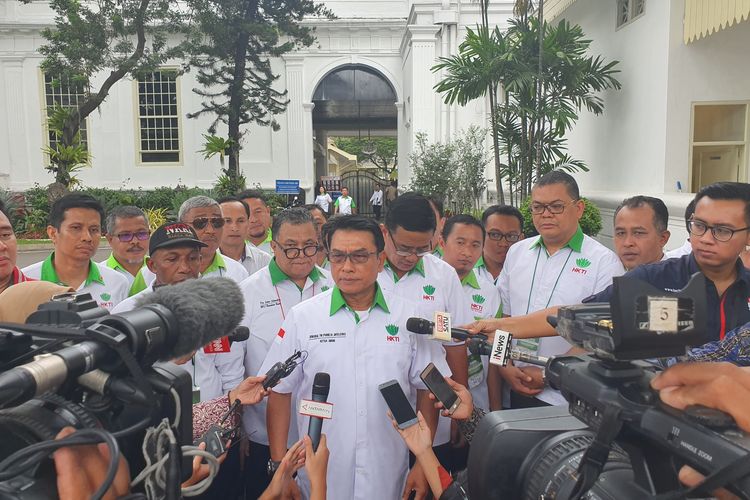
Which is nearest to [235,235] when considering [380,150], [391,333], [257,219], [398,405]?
[257,219]

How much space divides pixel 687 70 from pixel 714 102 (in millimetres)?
505

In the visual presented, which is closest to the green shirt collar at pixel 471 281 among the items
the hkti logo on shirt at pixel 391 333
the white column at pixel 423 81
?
the hkti logo on shirt at pixel 391 333

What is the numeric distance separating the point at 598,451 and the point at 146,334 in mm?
922

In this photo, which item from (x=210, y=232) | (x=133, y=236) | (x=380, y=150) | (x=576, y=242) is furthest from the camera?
(x=380, y=150)

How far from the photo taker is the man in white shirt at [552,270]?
3.03 meters

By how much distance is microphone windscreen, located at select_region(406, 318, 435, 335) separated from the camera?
7.38 ft

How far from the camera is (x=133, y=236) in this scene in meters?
4.04

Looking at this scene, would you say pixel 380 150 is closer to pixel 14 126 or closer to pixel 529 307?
pixel 14 126

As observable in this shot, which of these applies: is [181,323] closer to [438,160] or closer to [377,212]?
[438,160]

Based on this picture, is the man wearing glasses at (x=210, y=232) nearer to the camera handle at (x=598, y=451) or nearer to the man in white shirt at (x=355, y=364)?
the man in white shirt at (x=355, y=364)

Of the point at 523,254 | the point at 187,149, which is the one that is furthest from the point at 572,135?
the point at 187,149

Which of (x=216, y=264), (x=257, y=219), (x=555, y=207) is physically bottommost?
(x=216, y=264)

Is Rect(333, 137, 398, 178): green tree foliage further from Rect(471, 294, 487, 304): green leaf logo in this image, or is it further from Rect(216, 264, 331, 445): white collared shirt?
Rect(216, 264, 331, 445): white collared shirt

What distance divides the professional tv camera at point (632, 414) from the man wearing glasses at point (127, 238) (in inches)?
131
